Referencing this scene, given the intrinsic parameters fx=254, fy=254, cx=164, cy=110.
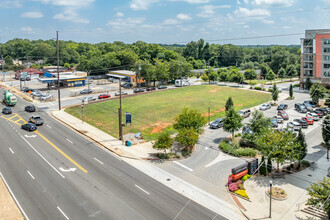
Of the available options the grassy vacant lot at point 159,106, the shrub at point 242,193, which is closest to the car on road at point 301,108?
the grassy vacant lot at point 159,106

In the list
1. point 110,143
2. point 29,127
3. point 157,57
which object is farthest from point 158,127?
point 157,57

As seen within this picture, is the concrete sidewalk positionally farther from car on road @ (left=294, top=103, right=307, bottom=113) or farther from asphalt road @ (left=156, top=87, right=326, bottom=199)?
car on road @ (left=294, top=103, right=307, bottom=113)

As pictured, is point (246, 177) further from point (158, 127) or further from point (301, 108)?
point (301, 108)

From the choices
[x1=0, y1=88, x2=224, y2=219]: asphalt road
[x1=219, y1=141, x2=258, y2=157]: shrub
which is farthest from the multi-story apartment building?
Answer: [x1=0, y1=88, x2=224, y2=219]: asphalt road

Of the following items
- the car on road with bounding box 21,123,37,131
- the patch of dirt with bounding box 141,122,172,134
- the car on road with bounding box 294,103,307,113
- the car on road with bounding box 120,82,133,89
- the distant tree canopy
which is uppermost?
the distant tree canopy

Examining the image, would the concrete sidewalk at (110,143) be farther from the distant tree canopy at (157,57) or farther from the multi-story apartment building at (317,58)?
the distant tree canopy at (157,57)

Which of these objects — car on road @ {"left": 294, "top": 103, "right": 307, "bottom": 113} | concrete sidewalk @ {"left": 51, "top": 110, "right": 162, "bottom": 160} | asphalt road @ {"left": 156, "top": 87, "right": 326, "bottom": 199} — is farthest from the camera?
car on road @ {"left": 294, "top": 103, "right": 307, "bottom": 113}
